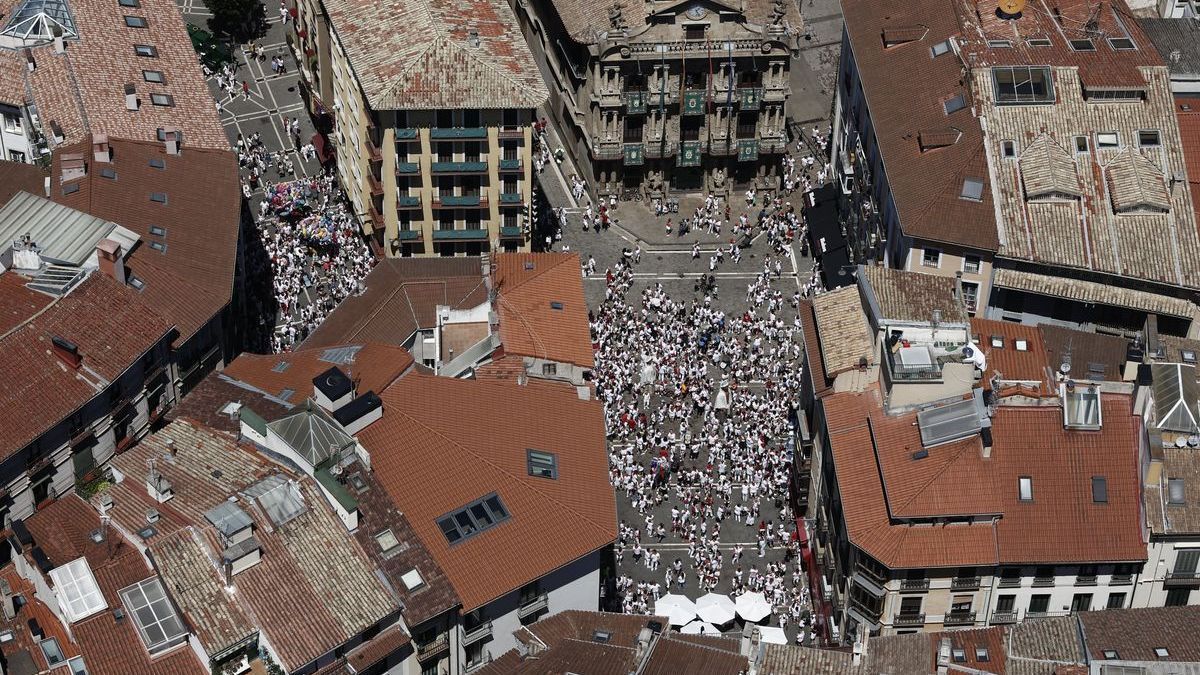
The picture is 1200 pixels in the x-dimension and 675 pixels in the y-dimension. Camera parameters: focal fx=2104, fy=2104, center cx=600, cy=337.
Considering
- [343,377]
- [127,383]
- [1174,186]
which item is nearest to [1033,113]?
[1174,186]

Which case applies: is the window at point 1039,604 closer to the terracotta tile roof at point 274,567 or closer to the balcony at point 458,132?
the terracotta tile roof at point 274,567

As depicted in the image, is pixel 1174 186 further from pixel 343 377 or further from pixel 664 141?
pixel 343 377

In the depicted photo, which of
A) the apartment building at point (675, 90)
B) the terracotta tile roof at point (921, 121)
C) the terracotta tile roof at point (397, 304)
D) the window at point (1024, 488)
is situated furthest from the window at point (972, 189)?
the terracotta tile roof at point (397, 304)

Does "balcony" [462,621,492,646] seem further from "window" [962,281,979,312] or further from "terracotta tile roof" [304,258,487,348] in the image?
"window" [962,281,979,312]

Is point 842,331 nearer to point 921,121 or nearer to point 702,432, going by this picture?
point 702,432

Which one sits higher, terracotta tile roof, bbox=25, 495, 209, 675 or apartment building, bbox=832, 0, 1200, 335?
apartment building, bbox=832, 0, 1200, 335

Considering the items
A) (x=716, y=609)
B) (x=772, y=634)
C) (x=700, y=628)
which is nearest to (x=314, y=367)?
(x=700, y=628)

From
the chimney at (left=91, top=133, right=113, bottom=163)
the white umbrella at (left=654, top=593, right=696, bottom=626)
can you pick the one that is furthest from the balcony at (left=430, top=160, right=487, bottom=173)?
the white umbrella at (left=654, top=593, right=696, bottom=626)
